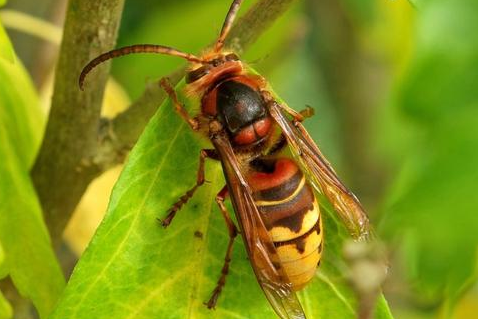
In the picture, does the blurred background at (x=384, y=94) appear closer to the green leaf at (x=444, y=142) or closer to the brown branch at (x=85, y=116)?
the green leaf at (x=444, y=142)

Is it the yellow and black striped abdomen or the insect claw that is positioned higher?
the insect claw

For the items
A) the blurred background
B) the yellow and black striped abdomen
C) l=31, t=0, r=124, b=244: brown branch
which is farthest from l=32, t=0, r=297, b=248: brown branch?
the yellow and black striped abdomen

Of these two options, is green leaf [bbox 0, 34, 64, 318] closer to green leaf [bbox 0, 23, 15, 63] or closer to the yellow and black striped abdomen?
green leaf [bbox 0, 23, 15, 63]

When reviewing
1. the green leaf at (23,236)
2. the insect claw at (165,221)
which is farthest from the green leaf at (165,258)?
the green leaf at (23,236)

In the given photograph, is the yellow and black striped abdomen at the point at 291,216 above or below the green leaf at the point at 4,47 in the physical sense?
below

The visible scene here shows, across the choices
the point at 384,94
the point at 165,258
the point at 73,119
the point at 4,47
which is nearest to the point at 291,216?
the point at 165,258

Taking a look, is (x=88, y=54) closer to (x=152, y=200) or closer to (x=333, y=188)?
(x=152, y=200)

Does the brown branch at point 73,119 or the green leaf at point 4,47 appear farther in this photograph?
the brown branch at point 73,119

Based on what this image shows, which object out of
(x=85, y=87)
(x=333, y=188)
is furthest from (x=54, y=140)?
(x=333, y=188)
